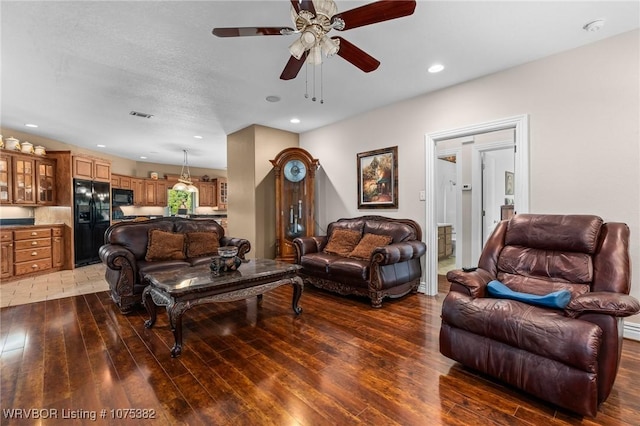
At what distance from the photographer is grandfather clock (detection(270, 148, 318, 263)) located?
476cm

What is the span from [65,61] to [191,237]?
2329 mm

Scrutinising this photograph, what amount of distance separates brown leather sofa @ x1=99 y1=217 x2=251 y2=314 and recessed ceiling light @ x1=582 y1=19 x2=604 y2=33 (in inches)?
165

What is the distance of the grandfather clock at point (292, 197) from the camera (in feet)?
15.6

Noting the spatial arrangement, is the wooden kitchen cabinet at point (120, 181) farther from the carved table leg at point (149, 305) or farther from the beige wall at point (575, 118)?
the beige wall at point (575, 118)

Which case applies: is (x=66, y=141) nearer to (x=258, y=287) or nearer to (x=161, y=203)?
(x=161, y=203)

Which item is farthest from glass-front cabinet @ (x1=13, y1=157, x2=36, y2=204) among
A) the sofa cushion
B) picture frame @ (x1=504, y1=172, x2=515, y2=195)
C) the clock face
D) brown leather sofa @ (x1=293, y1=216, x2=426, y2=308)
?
picture frame @ (x1=504, y1=172, x2=515, y2=195)

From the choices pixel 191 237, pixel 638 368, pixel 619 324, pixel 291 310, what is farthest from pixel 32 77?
pixel 638 368

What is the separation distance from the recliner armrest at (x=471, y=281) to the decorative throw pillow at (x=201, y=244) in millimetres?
3145

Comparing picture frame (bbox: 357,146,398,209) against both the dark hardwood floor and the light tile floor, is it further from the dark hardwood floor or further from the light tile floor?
the light tile floor

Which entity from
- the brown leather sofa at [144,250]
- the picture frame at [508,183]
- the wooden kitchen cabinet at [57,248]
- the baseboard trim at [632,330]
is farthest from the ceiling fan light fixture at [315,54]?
the wooden kitchen cabinet at [57,248]

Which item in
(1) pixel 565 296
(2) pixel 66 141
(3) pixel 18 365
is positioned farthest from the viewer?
(2) pixel 66 141

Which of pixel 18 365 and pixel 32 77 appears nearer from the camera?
pixel 18 365

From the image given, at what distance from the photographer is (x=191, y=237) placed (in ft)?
13.2

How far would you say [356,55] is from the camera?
2.13 metres
